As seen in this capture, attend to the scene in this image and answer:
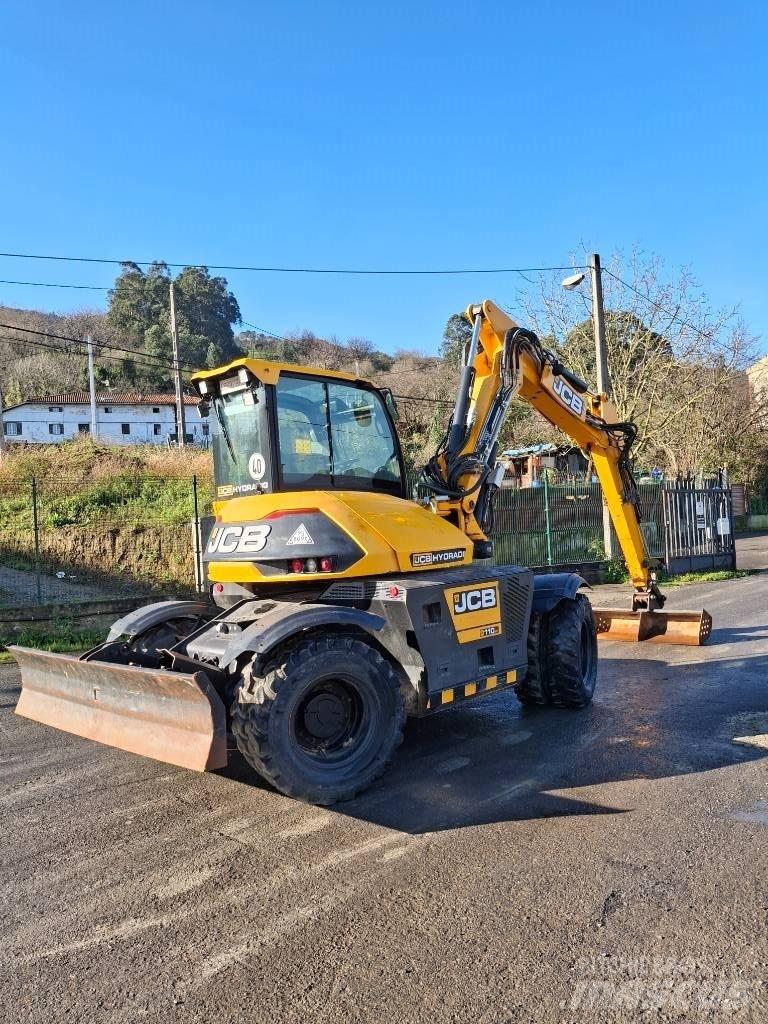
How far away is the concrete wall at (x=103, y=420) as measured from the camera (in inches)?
2532

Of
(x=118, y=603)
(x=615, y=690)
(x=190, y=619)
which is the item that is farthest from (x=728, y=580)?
(x=190, y=619)

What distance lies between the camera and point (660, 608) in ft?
33.8

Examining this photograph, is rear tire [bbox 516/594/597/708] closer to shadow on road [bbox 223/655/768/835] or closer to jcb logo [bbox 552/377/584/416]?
shadow on road [bbox 223/655/768/835]

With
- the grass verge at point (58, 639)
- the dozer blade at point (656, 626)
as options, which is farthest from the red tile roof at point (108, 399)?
the dozer blade at point (656, 626)

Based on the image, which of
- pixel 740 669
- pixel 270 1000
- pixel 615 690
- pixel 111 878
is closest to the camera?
pixel 270 1000

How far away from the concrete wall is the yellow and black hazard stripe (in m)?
59.8

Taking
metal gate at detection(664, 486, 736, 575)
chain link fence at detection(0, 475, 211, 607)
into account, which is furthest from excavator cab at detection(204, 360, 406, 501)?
metal gate at detection(664, 486, 736, 575)

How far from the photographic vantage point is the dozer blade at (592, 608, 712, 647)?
9531 millimetres

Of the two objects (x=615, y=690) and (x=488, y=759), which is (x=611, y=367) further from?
(x=488, y=759)

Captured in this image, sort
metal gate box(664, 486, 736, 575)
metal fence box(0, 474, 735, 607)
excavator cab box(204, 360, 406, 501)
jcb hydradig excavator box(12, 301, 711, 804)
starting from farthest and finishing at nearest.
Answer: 1. metal gate box(664, 486, 736, 575)
2. metal fence box(0, 474, 735, 607)
3. excavator cab box(204, 360, 406, 501)
4. jcb hydradig excavator box(12, 301, 711, 804)

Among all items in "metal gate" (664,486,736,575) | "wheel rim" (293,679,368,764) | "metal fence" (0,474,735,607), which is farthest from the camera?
"metal gate" (664,486,736,575)

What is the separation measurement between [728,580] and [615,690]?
1202 centimetres

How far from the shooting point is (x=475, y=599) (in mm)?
5371

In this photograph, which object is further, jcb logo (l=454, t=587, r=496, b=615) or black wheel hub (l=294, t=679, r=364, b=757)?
jcb logo (l=454, t=587, r=496, b=615)
